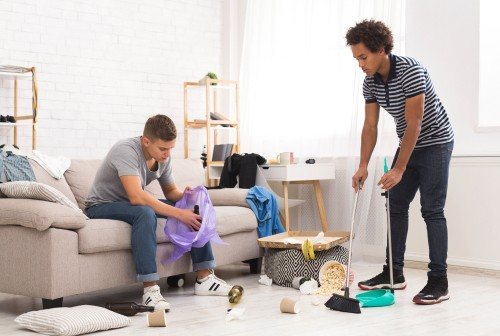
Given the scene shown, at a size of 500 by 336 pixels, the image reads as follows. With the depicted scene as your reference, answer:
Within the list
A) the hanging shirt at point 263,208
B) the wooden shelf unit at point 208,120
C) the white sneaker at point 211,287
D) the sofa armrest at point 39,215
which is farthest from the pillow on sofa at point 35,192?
the wooden shelf unit at point 208,120

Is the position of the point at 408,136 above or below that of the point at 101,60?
below

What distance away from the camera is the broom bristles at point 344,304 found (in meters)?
3.29

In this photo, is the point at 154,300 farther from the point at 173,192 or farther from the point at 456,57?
the point at 456,57

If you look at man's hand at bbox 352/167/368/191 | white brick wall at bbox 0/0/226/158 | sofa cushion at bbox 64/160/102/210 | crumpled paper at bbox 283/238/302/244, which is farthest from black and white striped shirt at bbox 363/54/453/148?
white brick wall at bbox 0/0/226/158

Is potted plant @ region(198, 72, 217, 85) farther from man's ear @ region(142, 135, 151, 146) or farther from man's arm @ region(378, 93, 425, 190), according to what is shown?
man's arm @ region(378, 93, 425, 190)

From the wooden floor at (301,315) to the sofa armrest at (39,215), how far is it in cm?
45

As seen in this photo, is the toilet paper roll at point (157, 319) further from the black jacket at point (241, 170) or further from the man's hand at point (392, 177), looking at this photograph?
the black jacket at point (241, 170)

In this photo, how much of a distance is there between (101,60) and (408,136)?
2896mm

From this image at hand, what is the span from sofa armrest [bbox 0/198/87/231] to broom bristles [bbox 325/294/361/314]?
1.23m

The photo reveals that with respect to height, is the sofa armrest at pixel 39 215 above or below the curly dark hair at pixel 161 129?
below

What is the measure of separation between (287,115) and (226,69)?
0.87 meters

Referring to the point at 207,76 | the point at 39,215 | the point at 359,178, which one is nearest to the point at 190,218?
the point at 39,215

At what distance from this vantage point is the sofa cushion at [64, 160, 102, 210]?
417 centimetres

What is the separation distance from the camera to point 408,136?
3.41m
